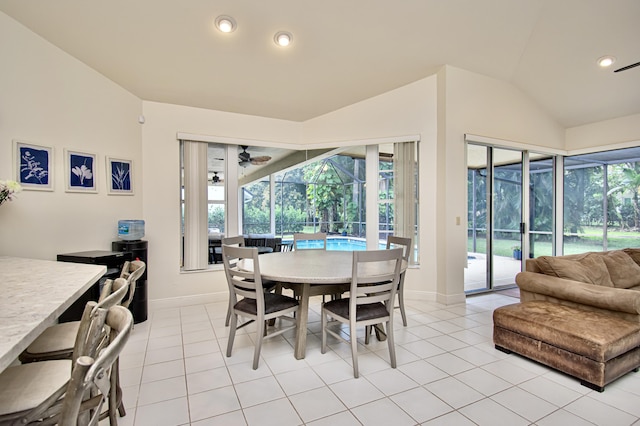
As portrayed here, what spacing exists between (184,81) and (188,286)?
2.56 meters

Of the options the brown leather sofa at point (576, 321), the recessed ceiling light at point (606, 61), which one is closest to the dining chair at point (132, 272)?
the brown leather sofa at point (576, 321)

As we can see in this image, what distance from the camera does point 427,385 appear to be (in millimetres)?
2182

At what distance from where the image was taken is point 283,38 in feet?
10.3

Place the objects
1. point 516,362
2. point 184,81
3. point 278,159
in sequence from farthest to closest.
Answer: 1. point 278,159
2. point 184,81
3. point 516,362

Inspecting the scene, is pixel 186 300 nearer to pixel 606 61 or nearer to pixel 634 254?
pixel 634 254

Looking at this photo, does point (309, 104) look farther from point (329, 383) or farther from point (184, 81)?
point (329, 383)

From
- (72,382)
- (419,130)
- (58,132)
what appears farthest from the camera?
(419,130)

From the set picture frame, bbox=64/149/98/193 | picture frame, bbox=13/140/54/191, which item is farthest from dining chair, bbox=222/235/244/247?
picture frame, bbox=13/140/54/191

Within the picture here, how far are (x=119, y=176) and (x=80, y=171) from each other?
0.41 meters

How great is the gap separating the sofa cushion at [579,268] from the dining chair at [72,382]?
3342mm

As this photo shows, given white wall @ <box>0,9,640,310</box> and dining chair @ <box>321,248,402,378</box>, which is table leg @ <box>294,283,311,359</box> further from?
white wall @ <box>0,9,640,310</box>

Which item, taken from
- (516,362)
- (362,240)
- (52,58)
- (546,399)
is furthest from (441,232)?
(362,240)

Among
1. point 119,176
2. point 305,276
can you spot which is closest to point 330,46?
point 305,276

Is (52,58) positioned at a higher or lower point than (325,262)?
higher
